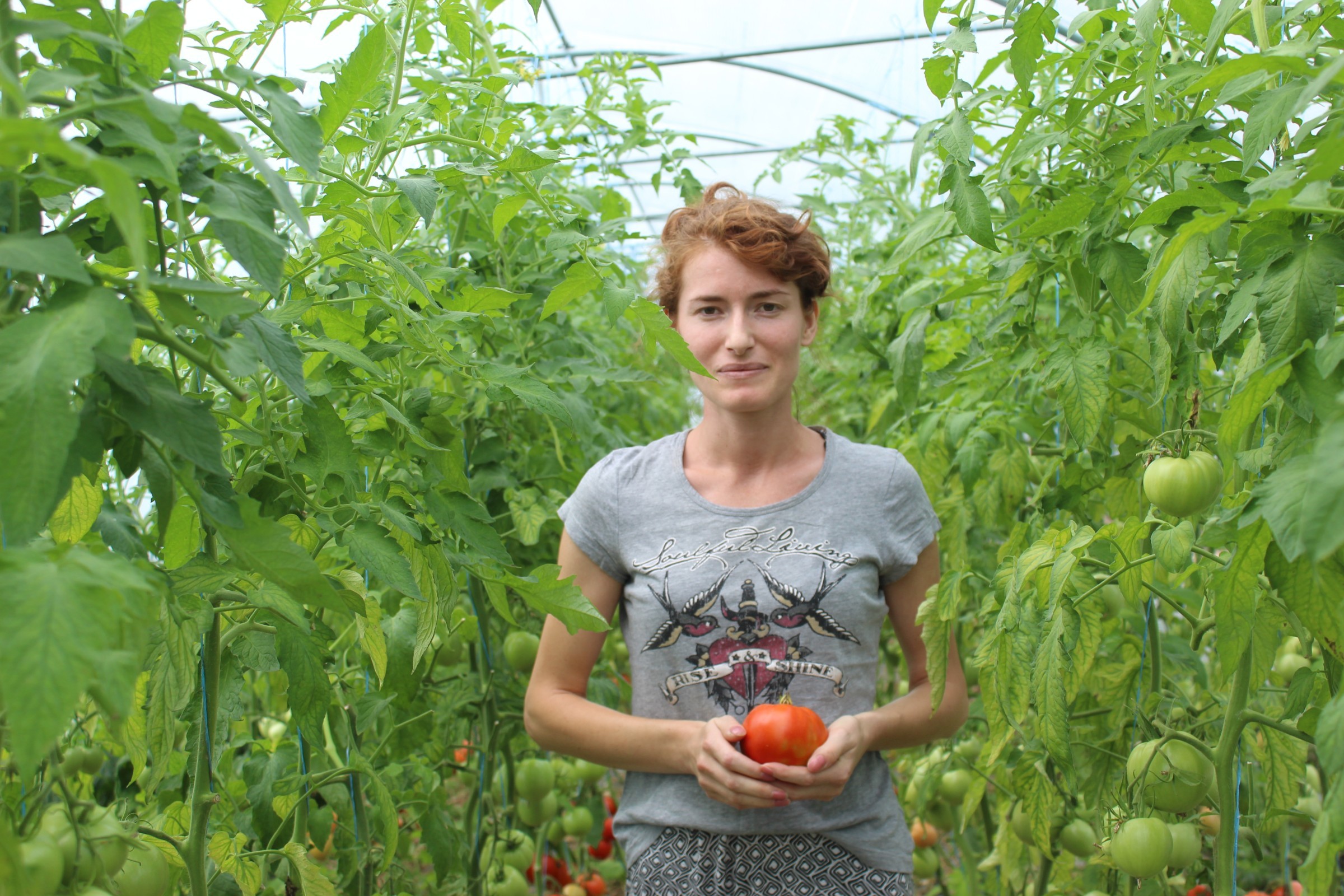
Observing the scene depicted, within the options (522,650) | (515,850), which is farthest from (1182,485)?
(515,850)

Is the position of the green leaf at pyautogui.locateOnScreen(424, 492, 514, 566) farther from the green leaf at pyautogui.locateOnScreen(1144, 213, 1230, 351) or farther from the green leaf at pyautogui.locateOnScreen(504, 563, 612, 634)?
the green leaf at pyautogui.locateOnScreen(1144, 213, 1230, 351)

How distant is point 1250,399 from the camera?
0.75m

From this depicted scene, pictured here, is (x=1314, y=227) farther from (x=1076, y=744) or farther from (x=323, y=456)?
(x=1076, y=744)

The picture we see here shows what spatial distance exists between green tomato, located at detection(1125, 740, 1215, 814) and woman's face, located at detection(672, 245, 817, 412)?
63cm

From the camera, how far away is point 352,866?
145 cm

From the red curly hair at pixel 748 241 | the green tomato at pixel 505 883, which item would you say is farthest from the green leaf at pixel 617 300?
the green tomato at pixel 505 883

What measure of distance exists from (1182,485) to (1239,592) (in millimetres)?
218

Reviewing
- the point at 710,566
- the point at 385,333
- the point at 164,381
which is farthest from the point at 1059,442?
the point at 164,381

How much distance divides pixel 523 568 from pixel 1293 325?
144cm

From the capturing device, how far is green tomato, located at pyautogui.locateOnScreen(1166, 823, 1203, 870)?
118 centimetres

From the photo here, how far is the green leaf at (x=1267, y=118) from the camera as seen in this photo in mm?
765

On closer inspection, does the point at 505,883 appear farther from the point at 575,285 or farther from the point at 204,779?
the point at 575,285

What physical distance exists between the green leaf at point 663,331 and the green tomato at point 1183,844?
0.82m

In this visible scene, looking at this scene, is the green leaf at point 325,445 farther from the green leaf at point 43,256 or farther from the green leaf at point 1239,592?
the green leaf at point 1239,592
